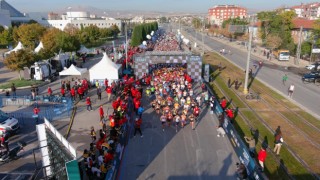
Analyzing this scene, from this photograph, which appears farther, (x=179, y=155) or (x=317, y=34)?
(x=317, y=34)

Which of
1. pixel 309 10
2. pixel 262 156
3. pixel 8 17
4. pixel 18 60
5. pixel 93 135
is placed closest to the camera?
pixel 262 156

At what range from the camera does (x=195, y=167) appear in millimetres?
12891

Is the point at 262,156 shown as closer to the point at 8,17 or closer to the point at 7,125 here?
the point at 7,125

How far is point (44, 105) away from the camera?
2175 centimetres

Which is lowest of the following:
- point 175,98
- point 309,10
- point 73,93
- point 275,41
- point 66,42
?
point 175,98

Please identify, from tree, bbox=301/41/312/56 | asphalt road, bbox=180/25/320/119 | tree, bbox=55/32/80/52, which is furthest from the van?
tree, bbox=301/41/312/56

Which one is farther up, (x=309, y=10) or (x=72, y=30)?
(x=309, y=10)

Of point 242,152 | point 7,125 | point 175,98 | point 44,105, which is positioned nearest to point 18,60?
point 44,105

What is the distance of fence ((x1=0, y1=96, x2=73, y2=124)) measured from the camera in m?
19.1

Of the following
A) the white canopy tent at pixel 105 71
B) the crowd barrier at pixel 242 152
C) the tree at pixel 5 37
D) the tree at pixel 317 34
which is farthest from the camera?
the tree at pixel 5 37

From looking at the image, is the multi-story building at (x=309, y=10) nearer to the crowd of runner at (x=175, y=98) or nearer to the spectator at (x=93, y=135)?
the crowd of runner at (x=175, y=98)

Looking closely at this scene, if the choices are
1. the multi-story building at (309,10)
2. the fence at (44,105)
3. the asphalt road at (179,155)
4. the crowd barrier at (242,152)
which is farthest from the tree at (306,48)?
the multi-story building at (309,10)

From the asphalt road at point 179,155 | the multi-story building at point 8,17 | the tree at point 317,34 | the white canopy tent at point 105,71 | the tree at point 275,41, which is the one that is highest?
the multi-story building at point 8,17

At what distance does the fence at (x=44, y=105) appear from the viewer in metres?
19.1
